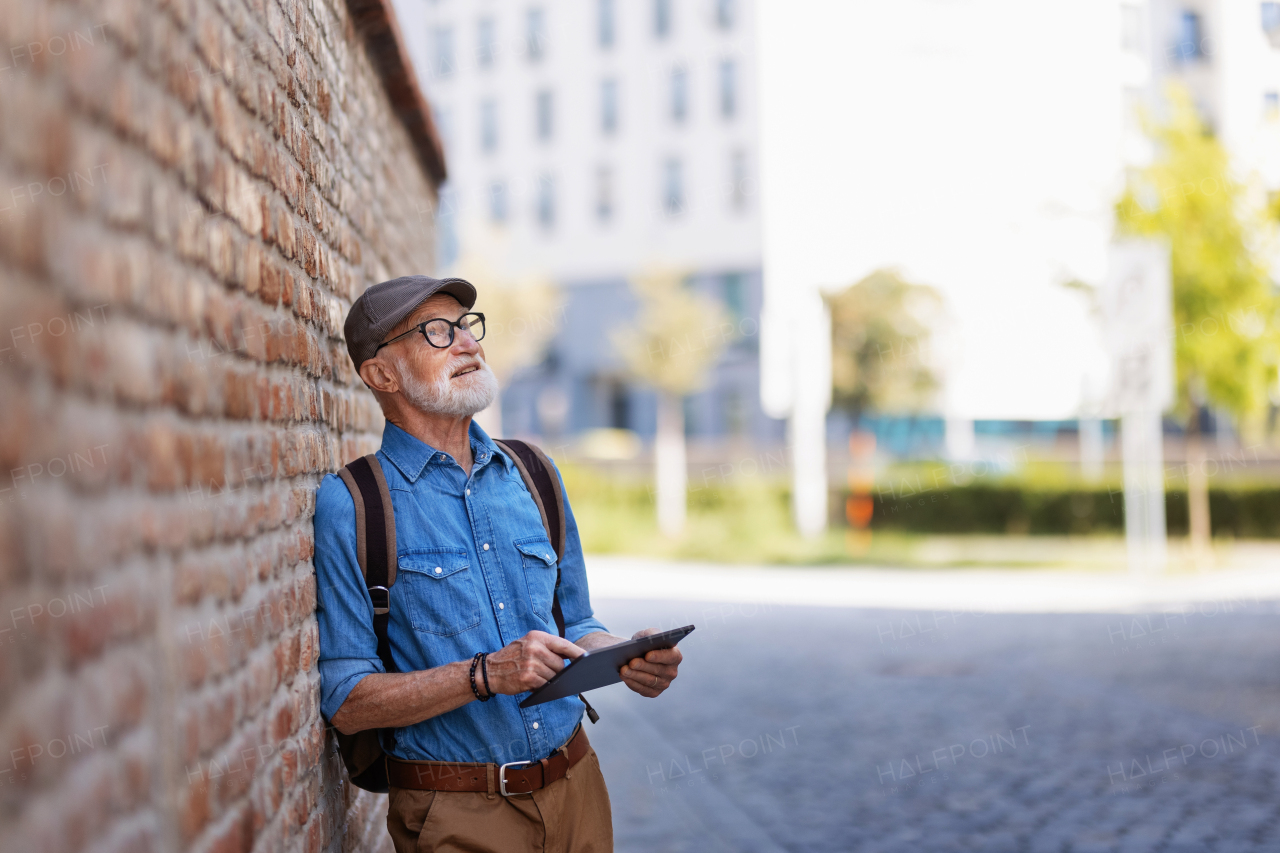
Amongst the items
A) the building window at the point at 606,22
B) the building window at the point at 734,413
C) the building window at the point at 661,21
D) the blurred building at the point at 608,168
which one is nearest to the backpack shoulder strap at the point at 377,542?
the blurred building at the point at 608,168

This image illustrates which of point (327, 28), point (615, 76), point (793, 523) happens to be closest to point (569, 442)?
point (615, 76)

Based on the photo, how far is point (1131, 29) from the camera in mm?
38562

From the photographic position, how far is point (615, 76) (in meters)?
42.7

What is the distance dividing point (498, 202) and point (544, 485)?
4134 centimetres

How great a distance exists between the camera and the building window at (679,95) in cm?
4188

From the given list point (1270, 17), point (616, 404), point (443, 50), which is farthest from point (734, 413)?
point (1270, 17)

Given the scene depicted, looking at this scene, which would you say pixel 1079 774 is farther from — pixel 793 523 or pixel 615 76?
pixel 615 76

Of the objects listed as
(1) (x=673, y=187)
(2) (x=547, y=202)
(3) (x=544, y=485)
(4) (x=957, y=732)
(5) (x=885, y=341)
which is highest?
(1) (x=673, y=187)

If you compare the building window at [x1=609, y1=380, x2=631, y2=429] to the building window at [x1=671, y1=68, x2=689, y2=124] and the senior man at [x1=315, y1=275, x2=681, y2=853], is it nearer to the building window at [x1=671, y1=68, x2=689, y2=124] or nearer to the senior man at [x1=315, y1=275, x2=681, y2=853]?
the building window at [x1=671, y1=68, x2=689, y2=124]

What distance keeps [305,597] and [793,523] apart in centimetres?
1886

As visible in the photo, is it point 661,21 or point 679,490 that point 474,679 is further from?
point 661,21

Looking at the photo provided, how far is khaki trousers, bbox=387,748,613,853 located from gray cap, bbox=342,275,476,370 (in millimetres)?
1023

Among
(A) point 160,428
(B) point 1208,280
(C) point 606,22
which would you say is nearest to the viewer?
(A) point 160,428

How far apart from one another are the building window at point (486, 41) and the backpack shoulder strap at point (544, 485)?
4427 centimetres
